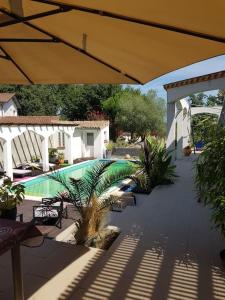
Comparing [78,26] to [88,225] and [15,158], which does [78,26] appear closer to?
[88,225]

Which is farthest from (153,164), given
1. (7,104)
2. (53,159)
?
(7,104)

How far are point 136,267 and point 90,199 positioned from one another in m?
1.89

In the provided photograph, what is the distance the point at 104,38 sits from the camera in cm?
303

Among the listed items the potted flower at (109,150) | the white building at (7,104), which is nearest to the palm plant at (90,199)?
the potted flower at (109,150)

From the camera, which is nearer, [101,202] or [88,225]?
[88,225]

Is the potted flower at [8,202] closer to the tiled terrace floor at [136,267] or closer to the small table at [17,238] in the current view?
the tiled terrace floor at [136,267]

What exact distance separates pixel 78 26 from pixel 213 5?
1383 mm

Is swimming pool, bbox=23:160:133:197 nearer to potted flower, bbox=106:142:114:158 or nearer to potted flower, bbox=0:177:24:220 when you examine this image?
potted flower, bbox=106:142:114:158

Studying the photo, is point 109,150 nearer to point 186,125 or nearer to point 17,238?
point 186,125

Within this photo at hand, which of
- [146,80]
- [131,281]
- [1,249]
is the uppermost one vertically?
[146,80]

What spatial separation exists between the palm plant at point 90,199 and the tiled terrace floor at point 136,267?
0.53m

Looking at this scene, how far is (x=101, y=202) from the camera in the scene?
6723 mm

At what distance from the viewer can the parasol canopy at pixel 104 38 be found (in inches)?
87.4

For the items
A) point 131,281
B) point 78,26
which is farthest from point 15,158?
point 78,26
